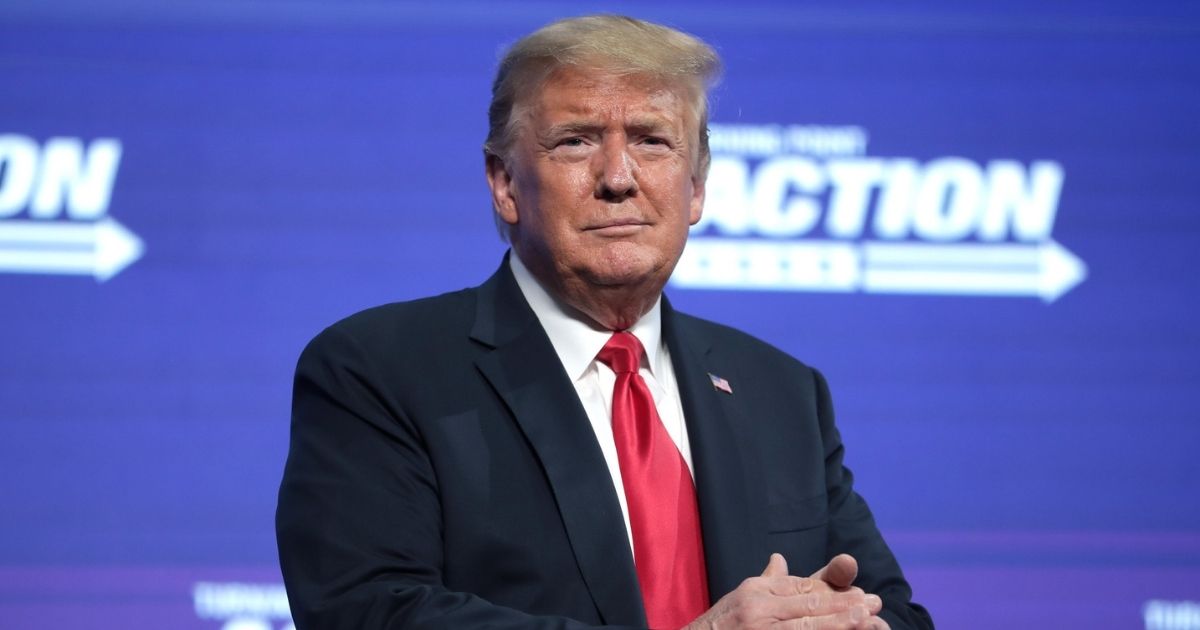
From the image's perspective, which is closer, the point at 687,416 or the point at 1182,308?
the point at 687,416

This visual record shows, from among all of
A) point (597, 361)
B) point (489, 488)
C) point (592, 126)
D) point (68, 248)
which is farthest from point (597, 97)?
point (68, 248)

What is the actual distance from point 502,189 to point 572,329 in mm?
271

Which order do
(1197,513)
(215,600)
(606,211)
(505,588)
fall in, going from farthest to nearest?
(1197,513), (215,600), (606,211), (505,588)

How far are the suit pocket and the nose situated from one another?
1.72 feet

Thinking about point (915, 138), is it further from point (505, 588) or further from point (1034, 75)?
point (505, 588)

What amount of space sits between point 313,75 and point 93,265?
0.72m

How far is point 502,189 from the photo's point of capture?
2238mm

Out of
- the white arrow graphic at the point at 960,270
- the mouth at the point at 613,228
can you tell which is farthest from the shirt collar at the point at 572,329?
the white arrow graphic at the point at 960,270

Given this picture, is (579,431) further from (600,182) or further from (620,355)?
(600,182)

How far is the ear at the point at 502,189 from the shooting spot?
2209 mm

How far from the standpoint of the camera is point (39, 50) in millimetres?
3424

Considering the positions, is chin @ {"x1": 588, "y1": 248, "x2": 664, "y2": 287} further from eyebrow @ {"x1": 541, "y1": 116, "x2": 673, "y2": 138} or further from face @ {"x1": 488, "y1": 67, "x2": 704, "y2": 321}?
eyebrow @ {"x1": 541, "y1": 116, "x2": 673, "y2": 138}

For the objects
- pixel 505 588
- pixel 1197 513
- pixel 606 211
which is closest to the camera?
pixel 505 588

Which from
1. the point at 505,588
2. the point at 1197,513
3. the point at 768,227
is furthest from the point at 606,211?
the point at 1197,513
